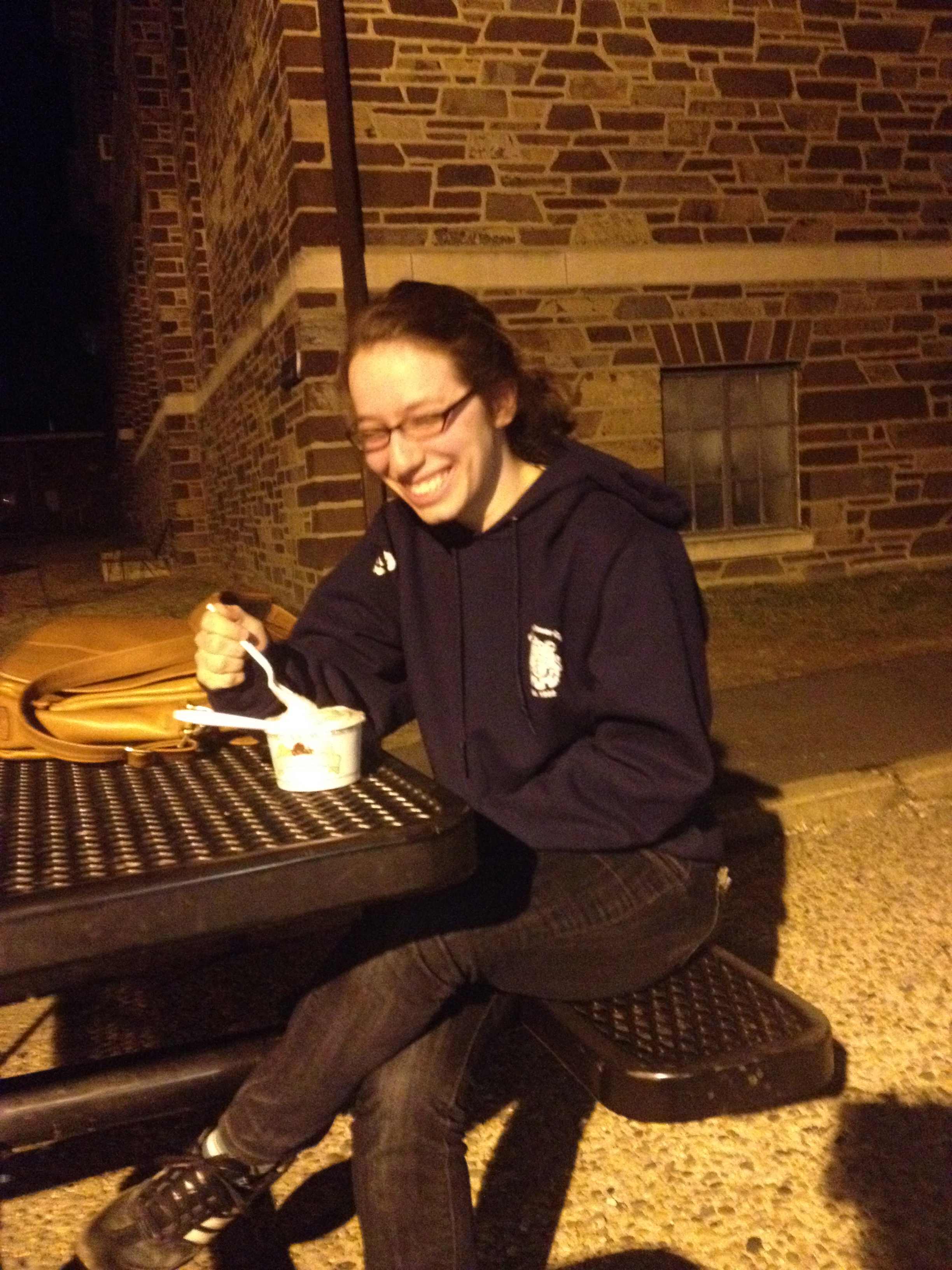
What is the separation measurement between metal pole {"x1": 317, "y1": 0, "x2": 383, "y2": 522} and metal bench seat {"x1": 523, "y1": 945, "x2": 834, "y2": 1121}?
16.3 ft

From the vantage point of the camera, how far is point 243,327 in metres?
8.78

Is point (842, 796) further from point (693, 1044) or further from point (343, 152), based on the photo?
point (343, 152)

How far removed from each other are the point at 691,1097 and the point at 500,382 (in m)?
1.26

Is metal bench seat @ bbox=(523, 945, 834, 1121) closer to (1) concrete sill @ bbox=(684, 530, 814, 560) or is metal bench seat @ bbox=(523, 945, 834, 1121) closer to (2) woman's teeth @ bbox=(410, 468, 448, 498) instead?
(2) woman's teeth @ bbox=(410, 468, 448, 498)

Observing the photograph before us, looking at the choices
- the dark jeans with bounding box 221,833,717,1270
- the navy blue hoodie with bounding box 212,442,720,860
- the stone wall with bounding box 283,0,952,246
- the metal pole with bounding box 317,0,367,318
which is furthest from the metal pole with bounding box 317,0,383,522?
the dark jeans with bounding box 221,833,717,1270

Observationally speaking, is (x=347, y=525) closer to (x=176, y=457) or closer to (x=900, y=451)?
(x=900, y=451)

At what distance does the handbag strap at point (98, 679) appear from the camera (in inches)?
74.1

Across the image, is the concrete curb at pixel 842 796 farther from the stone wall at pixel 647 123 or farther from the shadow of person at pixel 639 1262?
the stone wall at pixel 647 123

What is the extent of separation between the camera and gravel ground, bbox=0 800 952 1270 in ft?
6.31

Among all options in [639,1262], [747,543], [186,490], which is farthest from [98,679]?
[186,490]

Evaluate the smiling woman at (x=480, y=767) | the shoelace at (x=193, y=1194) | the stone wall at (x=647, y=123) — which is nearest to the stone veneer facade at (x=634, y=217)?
the stone wall at (x=647, y=123)

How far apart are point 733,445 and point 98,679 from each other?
692 cm

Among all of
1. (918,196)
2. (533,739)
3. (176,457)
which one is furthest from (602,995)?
(176,457)

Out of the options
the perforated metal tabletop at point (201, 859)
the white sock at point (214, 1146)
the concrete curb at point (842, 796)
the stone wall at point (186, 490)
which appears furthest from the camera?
the stone wall at point (186, 490)
